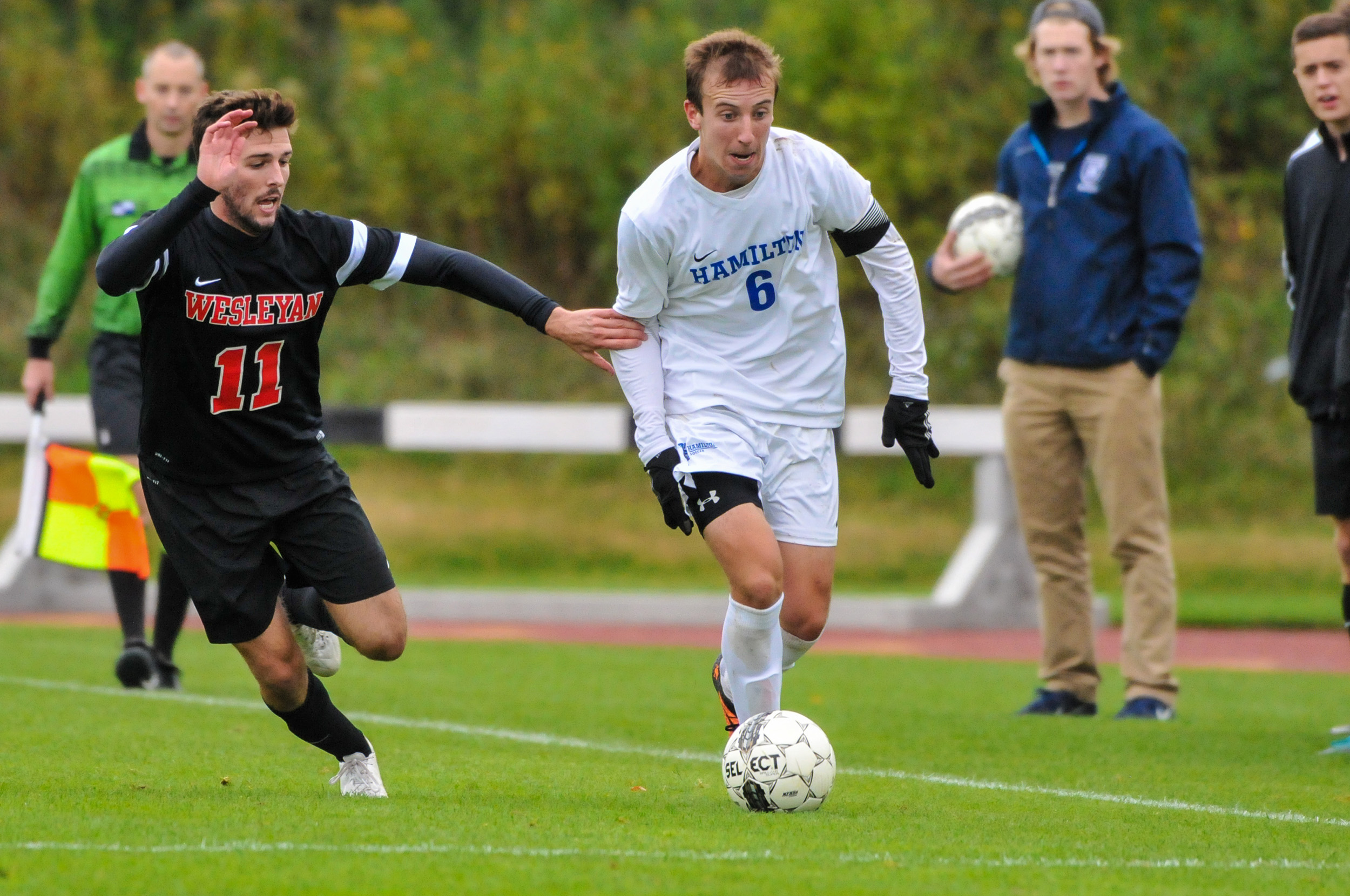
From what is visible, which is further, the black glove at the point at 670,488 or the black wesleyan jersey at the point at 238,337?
the black glove at the point at 670,488

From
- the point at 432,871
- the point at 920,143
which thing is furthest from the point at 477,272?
the point at 920,143

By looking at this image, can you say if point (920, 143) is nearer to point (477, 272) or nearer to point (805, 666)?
point (805, 666)

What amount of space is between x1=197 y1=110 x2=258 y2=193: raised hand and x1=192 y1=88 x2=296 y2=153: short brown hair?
0.06 metres

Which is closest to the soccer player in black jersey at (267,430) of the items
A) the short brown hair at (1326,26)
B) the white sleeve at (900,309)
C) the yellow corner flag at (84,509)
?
the white sleeve at (900,309)

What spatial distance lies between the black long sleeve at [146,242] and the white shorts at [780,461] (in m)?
1.62

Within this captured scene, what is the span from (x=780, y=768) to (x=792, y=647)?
3.13 ft

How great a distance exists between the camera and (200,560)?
5266 mm

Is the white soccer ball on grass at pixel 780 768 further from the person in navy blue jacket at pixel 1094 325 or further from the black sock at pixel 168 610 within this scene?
the black sock at pixel 168 610

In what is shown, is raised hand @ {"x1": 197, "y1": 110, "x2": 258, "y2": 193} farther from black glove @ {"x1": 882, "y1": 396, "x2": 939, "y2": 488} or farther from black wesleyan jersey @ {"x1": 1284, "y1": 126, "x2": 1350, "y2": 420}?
black wesleyan jersey @ {"x1": 1284, "y1": 126, "x2": 1350, "y2": 420}

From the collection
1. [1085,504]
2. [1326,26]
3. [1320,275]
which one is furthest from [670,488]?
[1326,26]

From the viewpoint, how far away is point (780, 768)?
198 inches

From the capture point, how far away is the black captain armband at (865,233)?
19.2ft

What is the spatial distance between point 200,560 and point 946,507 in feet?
38.3

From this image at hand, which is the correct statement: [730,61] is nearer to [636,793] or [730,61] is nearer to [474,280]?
[474,280]
